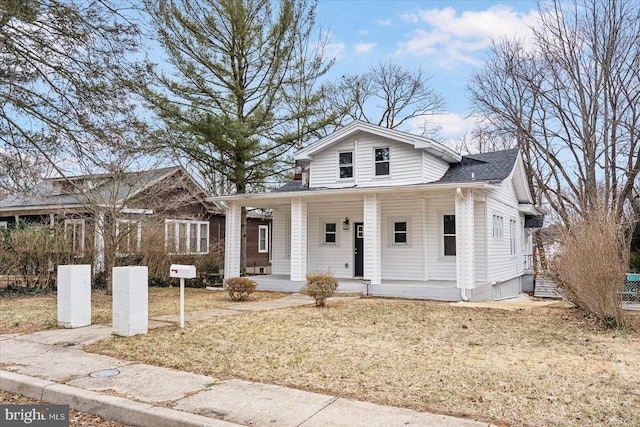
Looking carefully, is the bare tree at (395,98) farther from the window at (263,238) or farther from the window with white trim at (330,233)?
the window with white trim at (330,233)

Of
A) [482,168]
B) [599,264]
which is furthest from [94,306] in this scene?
[482,168]

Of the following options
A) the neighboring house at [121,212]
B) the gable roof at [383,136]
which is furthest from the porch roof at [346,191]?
the neighboring house at [121,212]

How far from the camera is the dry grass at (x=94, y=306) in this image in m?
9.13

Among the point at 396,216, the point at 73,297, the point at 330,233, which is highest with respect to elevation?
the point at 396,216

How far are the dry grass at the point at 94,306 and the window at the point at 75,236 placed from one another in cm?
151

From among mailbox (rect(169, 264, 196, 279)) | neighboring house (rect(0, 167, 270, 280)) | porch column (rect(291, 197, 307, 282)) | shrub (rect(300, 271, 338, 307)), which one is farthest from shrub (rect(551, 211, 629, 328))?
neighboring house (rect(0, 167, 270, 280))

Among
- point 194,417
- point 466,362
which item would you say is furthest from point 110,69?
point 466,362

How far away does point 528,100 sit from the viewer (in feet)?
80.7

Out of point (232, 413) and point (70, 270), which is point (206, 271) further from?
point (232, 413)

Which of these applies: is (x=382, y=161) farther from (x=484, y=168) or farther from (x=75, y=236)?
(x=75, y=236)

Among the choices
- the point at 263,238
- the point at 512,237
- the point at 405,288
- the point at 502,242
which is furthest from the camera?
the point at 263,238

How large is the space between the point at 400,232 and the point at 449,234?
1638 mm

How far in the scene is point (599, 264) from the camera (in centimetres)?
859

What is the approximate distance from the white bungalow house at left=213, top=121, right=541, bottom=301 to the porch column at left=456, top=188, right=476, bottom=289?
28 mm
